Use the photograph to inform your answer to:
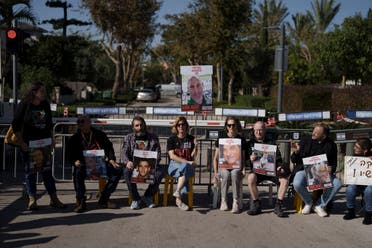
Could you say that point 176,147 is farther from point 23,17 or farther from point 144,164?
point 23,17

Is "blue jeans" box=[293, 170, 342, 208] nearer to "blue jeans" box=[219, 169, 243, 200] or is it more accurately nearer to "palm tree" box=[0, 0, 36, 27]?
"blue jeans" box=[219, 169, 243, 200]

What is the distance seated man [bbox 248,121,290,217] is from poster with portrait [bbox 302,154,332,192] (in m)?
0.32

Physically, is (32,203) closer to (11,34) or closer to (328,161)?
(328,161)

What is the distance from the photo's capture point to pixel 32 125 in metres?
7.21

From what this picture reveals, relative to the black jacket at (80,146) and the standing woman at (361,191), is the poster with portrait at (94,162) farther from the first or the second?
the standing woman at (361,191)

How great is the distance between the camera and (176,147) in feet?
25.6

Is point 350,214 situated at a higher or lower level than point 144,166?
lower

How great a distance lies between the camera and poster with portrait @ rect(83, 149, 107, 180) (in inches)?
295

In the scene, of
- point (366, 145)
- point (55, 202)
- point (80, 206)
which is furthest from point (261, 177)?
point (55, 202)

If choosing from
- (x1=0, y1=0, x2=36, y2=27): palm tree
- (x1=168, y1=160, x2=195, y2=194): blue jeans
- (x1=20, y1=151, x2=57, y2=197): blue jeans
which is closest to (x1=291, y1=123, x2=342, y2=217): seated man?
(x1=168, y1=160, x2=195, y2=194): blue jeans

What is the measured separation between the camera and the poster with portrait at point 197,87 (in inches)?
356

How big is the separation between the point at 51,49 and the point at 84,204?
33294 millimetres

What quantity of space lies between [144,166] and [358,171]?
3004 millimetres

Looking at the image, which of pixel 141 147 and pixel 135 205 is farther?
pixel 141 147
